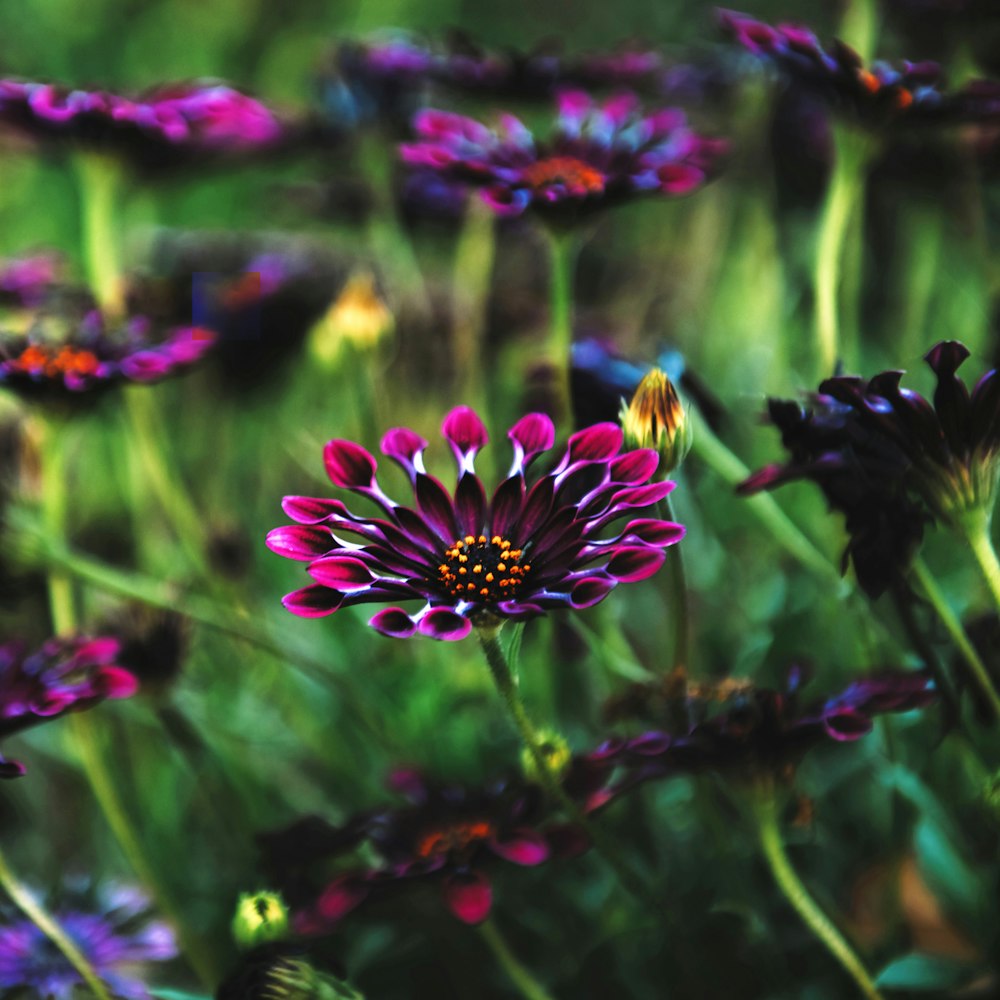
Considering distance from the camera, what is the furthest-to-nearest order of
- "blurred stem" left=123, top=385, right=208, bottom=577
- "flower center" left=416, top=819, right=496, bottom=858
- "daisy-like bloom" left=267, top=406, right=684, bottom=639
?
1. "blurred stem" left=123, top=385, right=208, bottom=577
2. "flower center" left=416, top=819, right=496, bottom=858
3. "daisy-like bloom" left=267, top=406, right=684, bottom=639

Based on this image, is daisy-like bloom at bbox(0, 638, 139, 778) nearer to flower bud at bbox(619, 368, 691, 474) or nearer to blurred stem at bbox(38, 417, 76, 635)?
blurred stem at bbox(38, 417, 76, 635)

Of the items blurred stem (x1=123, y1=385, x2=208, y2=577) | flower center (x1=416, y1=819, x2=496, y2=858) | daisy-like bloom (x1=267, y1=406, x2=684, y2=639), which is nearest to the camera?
daisy-like bloom (x1=267, y1=406, x2=684, y2=639)

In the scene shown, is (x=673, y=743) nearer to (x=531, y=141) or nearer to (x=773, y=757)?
(x=773, y=757)

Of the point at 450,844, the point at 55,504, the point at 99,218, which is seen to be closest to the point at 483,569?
the point at 450,844

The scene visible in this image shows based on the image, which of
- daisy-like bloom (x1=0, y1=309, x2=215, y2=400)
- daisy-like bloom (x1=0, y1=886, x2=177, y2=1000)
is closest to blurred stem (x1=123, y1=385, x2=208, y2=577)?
daisy-like bloom (x1=0, y1=309, x2=215, y2=400)

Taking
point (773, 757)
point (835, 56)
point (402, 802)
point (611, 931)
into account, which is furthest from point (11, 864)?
point (835, 56)

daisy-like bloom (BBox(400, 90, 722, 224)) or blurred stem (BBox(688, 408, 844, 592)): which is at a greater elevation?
daisy-like bloom (BBox(400, 90, 722, 224))

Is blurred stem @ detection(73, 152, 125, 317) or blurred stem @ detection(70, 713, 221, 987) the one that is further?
blurred stem @ detection(73, 152, 125, 317)

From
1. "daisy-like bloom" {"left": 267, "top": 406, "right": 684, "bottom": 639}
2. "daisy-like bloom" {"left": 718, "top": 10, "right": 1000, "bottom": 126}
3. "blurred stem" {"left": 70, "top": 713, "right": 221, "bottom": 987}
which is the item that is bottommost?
"blurred stem" {"left": 70, "top": 713, "right": 221, "bottom": 987}
